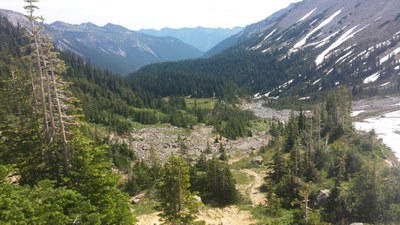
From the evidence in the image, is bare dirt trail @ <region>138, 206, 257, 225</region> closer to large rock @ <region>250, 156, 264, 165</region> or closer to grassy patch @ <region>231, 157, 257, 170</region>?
grassy patch @ <region>231, 157, 257, 170</region>

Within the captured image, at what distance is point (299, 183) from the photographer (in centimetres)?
3912

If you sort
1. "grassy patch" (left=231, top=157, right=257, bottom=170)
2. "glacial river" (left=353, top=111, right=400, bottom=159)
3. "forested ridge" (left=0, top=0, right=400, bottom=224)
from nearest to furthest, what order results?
1. "forested ridge" (left=0, top=0, right=400, bottom=224)
2. "grassy patch" (left=231, top=157, right=257, bottom=170)
3. "glacial river" (left=353, top=111, right=400, bottom=159)

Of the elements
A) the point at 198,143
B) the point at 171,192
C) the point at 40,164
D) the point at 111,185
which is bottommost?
the point at 198,143

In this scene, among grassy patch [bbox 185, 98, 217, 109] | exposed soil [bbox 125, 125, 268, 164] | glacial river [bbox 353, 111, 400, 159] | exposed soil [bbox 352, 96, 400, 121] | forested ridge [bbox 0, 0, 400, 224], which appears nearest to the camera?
forested ridge [bbox 0, 0, 400, 224]

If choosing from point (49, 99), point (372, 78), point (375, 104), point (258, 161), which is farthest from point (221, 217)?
point (372, 78)

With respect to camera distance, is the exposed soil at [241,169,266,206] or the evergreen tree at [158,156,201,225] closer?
the evergreen tree at [158,156,201,225]

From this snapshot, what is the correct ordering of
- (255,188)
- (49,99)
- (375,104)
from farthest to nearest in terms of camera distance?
(375,104) < (255,188) < (49,99)

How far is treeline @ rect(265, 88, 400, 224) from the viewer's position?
93.2 ft

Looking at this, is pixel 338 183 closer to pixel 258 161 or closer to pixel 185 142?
pixel 258 161

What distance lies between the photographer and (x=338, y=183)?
3203 cm

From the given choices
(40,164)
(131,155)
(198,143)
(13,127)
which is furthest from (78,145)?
(198,143)

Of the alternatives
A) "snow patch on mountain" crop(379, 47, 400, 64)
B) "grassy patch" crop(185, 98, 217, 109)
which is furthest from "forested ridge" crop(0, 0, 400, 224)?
"snow patch on mountain" crop(379, 47, 400, 64)

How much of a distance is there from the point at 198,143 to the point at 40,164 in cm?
7198

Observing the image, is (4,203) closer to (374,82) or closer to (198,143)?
(198,143)
